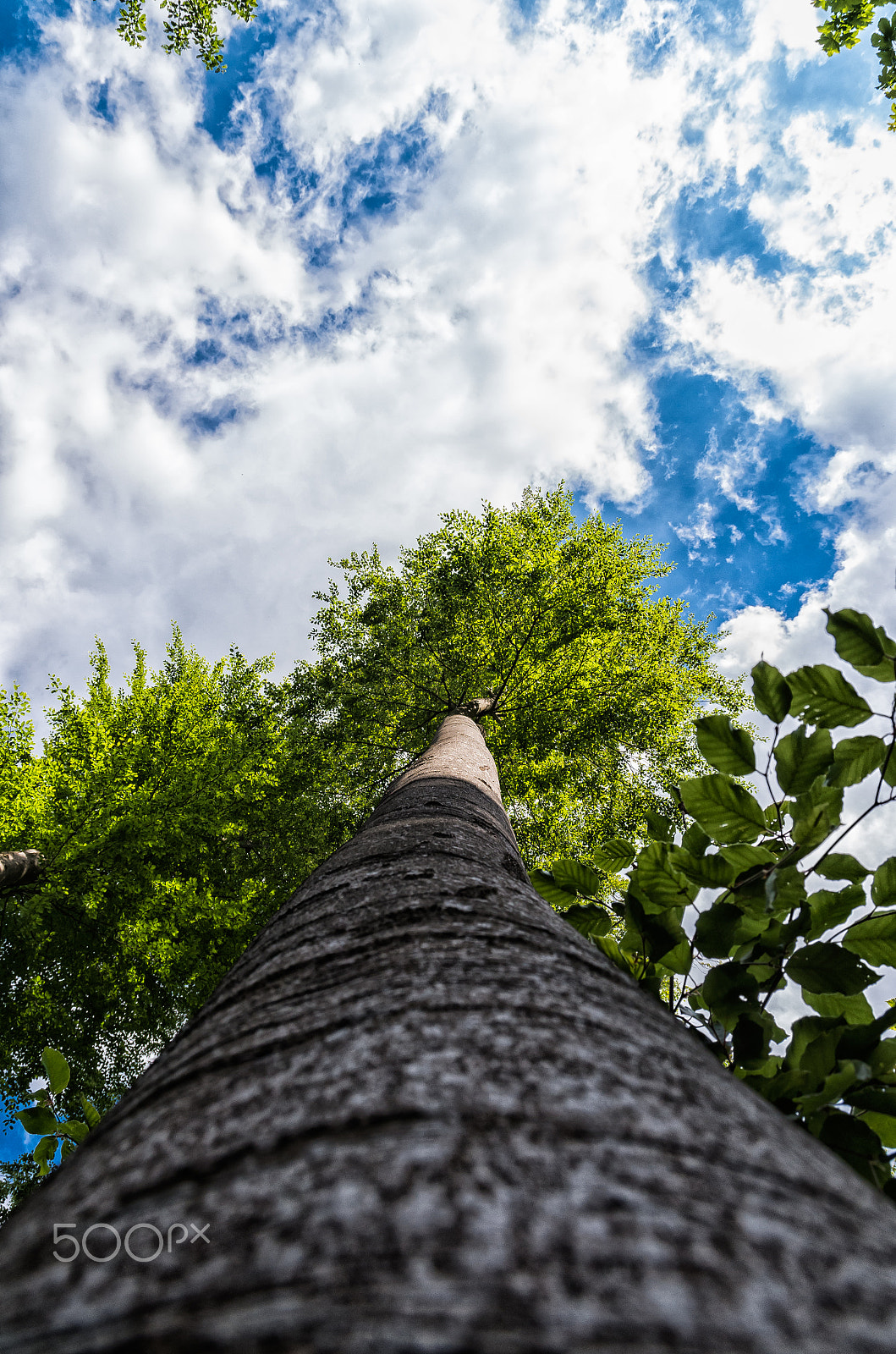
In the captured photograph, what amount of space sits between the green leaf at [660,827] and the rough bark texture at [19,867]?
8.49m

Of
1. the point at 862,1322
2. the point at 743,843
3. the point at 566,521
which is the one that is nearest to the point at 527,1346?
the point at 862,1322

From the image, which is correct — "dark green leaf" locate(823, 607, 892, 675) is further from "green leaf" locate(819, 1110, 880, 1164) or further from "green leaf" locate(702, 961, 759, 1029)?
"green leaf" locate(819, 1110, 880, 1164)

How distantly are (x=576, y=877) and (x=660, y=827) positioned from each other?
28cm

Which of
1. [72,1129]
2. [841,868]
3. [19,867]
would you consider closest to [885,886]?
[841,868]

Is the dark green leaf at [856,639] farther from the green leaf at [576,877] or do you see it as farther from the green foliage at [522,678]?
the green foliage at [522,678]

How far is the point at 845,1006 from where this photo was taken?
4.16ft

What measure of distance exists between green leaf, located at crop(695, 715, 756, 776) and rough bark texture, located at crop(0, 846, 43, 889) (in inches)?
345

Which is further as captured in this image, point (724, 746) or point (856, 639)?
point (724, 746)

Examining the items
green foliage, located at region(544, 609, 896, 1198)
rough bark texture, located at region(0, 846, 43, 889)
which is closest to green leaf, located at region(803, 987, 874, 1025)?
green foliage, located at region(544, 609, 896, 1198)

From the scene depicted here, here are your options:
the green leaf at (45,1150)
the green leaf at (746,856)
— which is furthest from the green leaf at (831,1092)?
the green leaf at (45,1150)

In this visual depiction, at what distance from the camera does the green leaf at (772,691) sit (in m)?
1.32

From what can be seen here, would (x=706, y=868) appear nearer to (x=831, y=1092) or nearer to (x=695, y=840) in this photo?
(x=695, y=840)

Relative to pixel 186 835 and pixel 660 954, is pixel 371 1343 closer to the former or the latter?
pixel 660 954

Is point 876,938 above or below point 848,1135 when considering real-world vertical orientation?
above
